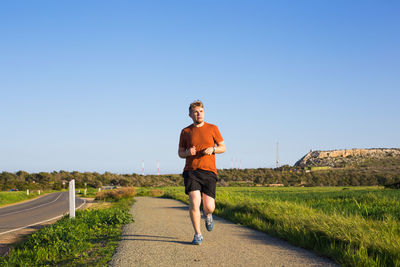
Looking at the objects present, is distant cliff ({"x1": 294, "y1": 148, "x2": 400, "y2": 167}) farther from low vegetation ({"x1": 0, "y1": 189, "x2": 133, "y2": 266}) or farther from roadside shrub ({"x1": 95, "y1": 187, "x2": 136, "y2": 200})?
low vegetation ({"x1": 0, "y1": 189, "x2": 133, "y2": 266})

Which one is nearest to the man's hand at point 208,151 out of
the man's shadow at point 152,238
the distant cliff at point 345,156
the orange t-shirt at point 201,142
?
the orange t-shirt at point 201,142

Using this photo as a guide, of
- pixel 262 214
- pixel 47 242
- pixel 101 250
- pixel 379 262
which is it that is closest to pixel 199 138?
pixel 101 250

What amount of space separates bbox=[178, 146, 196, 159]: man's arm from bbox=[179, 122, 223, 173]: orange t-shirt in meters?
0.09

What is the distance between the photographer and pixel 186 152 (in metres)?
5.49

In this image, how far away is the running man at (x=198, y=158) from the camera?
5.50 metres

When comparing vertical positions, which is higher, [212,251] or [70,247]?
[212,251]

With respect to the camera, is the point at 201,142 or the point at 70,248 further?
the point at 70,248

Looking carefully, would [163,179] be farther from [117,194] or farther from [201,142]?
[201,142]

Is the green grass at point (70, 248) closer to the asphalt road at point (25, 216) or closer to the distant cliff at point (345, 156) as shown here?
the asphalt road at point (25, 216)

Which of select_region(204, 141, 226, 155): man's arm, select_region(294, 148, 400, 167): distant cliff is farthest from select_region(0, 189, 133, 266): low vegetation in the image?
select_region(294, 148, 400, 167): distant cliff

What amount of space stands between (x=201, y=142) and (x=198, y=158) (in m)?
0.25

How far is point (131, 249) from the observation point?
5.51 m

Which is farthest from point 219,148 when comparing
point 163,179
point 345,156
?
point 345,156

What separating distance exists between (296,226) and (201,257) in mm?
2356
